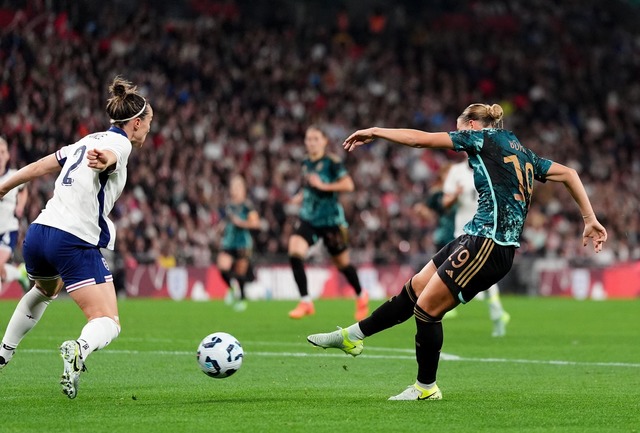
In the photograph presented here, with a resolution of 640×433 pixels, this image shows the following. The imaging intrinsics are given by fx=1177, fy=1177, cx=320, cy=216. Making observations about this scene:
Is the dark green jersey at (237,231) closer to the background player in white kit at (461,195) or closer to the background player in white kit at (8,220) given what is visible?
the background player in white kit at (461,195)

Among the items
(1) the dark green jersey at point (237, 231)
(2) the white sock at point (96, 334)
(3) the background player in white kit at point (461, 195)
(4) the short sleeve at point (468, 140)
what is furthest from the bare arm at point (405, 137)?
(1) the dark green jersey at point (237, 231)

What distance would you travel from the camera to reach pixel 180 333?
49.4 feet

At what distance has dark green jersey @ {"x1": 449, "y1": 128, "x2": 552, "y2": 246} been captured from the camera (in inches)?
327

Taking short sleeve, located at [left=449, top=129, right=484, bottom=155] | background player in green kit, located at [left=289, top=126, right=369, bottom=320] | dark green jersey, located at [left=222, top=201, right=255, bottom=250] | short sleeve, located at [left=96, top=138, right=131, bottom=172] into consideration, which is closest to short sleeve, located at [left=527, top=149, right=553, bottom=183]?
short sleeve, located at [left=449, top=129, right=484, bottom=155]

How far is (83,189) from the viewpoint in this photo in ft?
26.4

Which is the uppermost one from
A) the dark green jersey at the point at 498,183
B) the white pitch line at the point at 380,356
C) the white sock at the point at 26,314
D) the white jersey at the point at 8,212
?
the dark green jersey at the point at 498,183

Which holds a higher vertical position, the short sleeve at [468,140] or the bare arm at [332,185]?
the short sleeve at [468,140]

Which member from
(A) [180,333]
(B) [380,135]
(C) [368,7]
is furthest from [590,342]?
(C) [368,7]

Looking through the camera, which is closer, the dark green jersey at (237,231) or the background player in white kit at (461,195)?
the background player in white kit at (461,195)

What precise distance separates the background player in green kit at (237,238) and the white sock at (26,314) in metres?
12.5

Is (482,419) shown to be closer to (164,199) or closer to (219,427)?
(219,427)

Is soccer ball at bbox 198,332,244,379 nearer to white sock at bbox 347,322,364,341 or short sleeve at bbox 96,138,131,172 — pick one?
white sock at bbox 347,322,364,341

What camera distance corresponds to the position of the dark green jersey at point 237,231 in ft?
72.6

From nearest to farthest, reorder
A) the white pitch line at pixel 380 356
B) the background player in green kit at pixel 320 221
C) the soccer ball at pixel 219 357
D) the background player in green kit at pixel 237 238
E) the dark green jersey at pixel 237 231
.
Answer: the soccer ball at pixel 219 357
the white pitch line at pixel 380 356
the background player in green kit at pixel 320 221
the background player in green kit at pixel 237 238
the dark green jersey at pixel 237 231
